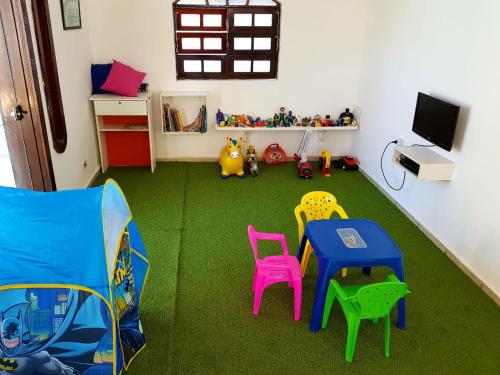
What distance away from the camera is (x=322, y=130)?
5.18 m

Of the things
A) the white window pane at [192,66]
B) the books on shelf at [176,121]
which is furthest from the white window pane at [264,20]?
the books on shelf at [176,121]

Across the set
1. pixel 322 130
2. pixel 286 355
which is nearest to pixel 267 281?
pixel 286 355

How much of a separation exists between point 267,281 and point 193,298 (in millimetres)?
551

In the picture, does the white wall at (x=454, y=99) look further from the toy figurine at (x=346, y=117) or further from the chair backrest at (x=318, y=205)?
the chair backrest at (x=318, y=205)

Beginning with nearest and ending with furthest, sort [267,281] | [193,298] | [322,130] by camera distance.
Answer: [267,281] < [193,298] < [322,130]

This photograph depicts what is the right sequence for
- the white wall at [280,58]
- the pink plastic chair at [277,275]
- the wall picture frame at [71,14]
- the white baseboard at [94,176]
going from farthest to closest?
the white wall at [280,58] < the white baseboard at [94,176] < the wall picture frame at [71,14] < the pink plastic chair at [277,275]

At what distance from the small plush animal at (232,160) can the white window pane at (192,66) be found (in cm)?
91

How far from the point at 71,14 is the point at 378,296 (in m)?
3.69

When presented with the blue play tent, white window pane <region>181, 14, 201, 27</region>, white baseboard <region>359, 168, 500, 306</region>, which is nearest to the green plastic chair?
white baseboard <region>359, 168, 500, 306</region>

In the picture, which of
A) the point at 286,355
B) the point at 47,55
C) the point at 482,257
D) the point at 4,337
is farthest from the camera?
the point at 47,55

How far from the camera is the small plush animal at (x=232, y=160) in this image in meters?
4.68

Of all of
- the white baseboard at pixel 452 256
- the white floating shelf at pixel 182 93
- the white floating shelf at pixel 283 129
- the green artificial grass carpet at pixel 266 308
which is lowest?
the green artificial grass carpet at pixel 266 308

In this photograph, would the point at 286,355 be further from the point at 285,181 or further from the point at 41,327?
the point at 285,181

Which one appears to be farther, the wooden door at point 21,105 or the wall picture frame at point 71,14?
the wall picture frame at point 71,14
